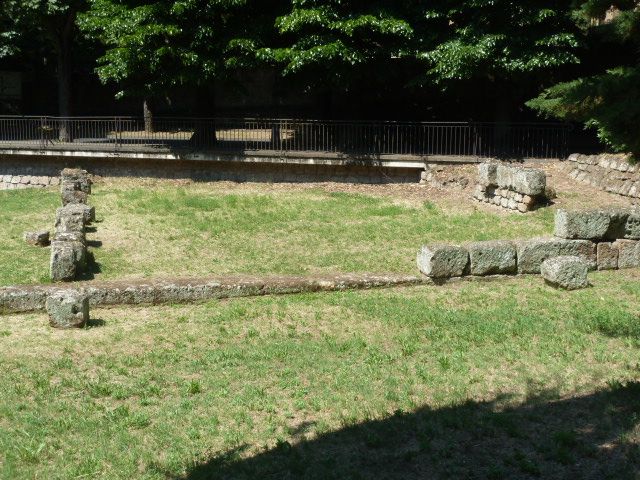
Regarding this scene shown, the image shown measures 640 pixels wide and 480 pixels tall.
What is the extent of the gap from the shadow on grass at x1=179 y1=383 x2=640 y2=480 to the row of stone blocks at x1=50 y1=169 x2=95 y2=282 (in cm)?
754

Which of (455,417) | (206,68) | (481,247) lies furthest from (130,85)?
(455,417)

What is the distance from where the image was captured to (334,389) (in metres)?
8.57

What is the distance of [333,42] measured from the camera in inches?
902

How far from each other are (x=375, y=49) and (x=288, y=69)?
2830 millimetres

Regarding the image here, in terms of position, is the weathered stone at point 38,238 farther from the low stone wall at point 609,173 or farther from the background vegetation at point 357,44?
the low stone wall at point 609,173

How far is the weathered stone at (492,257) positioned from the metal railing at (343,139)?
412 inches

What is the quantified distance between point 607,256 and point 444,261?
10.5 ft

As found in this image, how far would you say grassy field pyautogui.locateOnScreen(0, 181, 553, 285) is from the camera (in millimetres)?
15125

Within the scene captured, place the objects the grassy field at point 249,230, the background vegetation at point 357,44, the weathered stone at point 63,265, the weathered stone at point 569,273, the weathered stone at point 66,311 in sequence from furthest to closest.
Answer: the background vegetation at point 357,44, the grassy field at point 249,230, the weathered stone at point 63,265, the weathered stone at point 569,273, the weathered stone at point 66,311

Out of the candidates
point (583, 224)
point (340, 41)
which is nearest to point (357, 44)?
point (340, 41)

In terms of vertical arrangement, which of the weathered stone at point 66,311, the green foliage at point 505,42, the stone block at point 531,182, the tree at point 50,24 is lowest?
the weathered stone at point 66,311

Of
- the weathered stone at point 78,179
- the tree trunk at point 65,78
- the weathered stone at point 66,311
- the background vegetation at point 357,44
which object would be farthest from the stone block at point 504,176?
the tree trunk at point 65,78

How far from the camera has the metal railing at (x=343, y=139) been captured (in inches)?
957

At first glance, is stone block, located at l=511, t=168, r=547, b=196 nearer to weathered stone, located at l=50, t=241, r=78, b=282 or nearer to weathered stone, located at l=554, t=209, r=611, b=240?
weathered stone, located at l=554, t=209, r=611, b=240
